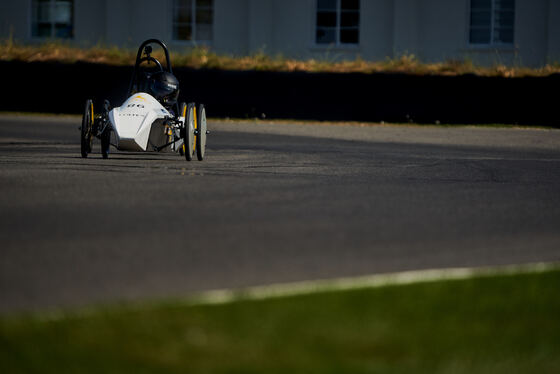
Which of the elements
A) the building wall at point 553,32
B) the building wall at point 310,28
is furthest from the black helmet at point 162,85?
the building wall at point 553,32

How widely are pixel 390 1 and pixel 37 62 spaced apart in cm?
1110

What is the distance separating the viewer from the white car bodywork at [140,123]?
456 inches

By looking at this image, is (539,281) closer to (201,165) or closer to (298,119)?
(201,165)

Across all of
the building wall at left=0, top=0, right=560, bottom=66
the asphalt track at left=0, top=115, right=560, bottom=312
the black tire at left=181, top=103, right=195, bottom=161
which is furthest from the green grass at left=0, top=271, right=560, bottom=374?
the building wall at left=0, top=0, right=560, bottom=66

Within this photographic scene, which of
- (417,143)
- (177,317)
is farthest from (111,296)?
(417,143)

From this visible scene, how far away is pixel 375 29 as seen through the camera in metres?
28.1

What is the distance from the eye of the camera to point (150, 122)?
38.4ft

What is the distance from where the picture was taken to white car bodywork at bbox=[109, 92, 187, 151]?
11.6 metres

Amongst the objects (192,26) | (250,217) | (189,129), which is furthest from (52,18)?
(250,217)

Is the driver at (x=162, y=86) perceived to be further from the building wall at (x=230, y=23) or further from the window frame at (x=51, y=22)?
the window frame at (x=51, y=22)

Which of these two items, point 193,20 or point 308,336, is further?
point 193,20

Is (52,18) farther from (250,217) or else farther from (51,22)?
(250,217)

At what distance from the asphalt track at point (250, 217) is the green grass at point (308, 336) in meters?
0.47

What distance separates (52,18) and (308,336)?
87.5ft
